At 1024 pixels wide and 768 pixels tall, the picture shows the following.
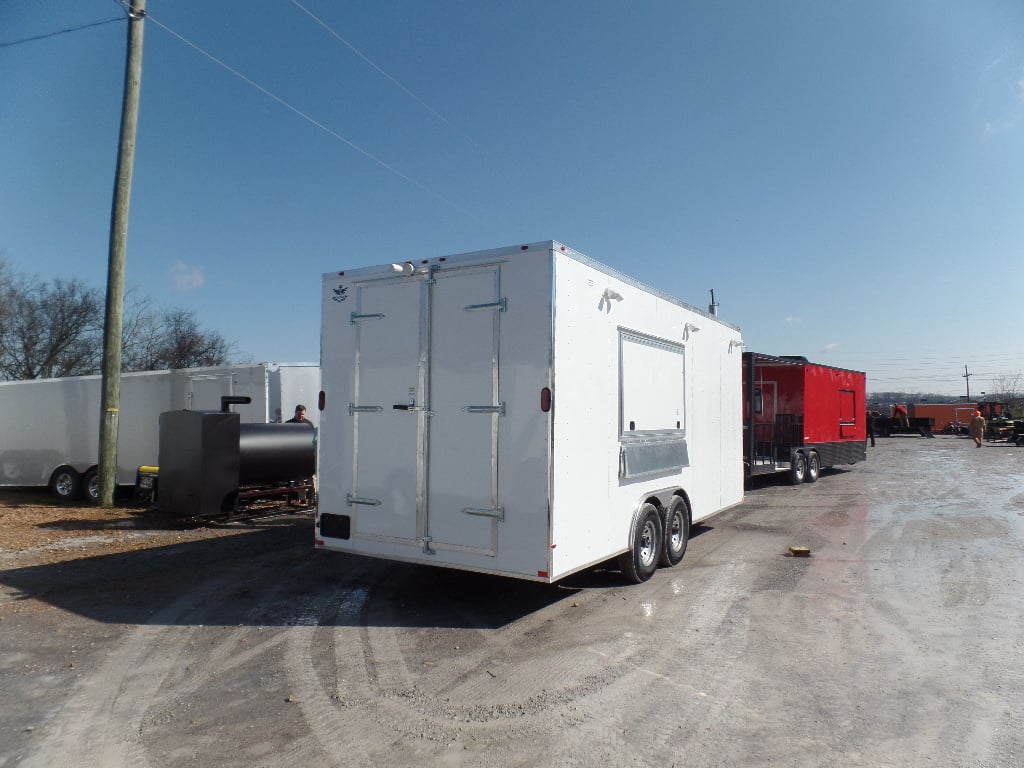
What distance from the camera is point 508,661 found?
4.88m

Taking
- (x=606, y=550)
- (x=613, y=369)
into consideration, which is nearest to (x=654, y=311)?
(x=613, y=369)

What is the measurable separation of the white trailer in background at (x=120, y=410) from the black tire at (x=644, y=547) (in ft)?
27.8

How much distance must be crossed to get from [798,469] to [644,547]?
38.4 ft

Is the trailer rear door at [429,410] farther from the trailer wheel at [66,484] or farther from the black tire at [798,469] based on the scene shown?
the black tire at [798,469]

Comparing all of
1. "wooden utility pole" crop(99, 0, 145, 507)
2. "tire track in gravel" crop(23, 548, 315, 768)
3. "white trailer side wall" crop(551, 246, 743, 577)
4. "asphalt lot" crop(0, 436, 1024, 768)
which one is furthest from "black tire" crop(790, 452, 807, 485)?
"wooden utility pole" crop(99, 0, 145, 507)

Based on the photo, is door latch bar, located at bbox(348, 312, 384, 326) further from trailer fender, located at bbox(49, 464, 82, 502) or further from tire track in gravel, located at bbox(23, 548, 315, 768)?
trailer fender, located at bbox(49, 464, 82, 502)

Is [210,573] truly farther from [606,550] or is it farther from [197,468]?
[606,550]

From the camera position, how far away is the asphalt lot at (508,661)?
366cm

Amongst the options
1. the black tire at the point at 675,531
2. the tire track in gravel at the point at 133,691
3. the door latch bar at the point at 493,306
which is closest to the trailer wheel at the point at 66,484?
the tire track in gravel at the point at 133,691

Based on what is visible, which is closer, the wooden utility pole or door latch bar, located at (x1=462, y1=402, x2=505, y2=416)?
door latch bar, located at (x1=462, y1=402, x2=505, y2=416)

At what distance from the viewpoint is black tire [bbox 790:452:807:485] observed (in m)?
17.1

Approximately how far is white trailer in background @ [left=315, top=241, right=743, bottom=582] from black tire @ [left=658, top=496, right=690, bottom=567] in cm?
24

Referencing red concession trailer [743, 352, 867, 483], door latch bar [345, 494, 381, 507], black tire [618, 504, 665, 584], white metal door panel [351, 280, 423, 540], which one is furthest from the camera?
red concession trailer [743, 352, 867, 483]

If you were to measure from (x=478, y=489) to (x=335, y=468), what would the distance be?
1.61 m
